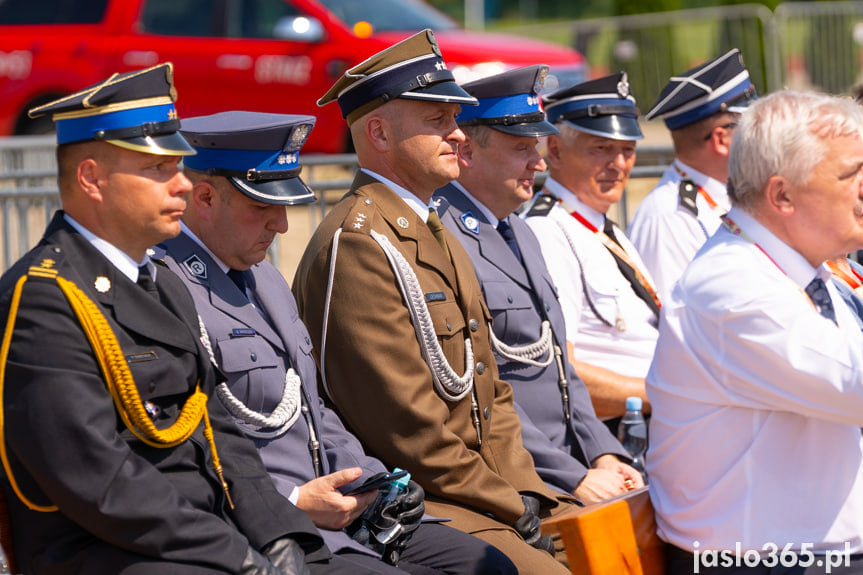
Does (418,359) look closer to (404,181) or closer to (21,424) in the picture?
(404,181)

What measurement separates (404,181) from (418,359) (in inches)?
26.7

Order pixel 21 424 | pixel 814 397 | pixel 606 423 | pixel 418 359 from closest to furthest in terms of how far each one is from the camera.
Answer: pixel 21 424 < pixel 814 397 < pixel 418 359 < pixel 606 423

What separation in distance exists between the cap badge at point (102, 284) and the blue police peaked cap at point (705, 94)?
11.4 ft

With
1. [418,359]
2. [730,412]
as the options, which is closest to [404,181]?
[418,359]

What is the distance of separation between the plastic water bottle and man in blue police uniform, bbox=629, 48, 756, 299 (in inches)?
30.4

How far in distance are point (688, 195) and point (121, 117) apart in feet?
10.6

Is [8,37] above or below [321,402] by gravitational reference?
above

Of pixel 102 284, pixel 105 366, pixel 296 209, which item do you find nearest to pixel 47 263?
pixel 102 284

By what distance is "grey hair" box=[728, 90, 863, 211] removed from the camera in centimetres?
299

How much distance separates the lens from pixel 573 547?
117 inches

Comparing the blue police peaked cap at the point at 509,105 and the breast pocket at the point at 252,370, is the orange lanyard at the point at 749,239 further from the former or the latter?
the blue police peaked cap at the point at 509,105

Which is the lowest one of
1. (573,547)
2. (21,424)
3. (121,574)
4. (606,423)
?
(606,423)

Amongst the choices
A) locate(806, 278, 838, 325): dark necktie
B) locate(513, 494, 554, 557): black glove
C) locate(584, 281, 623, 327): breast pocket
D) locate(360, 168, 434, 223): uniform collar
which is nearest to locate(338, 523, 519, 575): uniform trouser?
locate(513, 494, 554, 557): black glove

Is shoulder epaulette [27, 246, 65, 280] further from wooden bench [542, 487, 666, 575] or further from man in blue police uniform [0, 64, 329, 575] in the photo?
wooden bench [542, 487, 666, 575]
